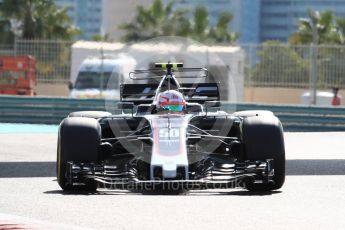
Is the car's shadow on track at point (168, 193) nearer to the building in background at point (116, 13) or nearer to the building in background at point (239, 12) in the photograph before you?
the building in background at point (116, 13)

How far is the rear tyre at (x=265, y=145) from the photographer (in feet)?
34.8

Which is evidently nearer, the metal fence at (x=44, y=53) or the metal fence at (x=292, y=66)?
the metal fence at (x=292, y=66)

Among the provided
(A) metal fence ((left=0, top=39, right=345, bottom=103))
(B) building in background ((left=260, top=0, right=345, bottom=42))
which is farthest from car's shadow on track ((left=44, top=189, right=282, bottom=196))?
(B) building in background ((left=260, top=0, right=345, bottom=42))

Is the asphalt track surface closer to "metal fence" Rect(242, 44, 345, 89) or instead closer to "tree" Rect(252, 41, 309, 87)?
"metal fence" Rect(242, 44, 345, 89)

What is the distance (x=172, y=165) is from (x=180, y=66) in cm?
259

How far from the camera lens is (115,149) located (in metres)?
11.3

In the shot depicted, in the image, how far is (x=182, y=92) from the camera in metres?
12.9

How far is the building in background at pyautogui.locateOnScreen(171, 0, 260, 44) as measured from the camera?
500 feet

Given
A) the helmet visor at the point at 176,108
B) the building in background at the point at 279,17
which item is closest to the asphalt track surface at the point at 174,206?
the helmet visor at the point at 176,108

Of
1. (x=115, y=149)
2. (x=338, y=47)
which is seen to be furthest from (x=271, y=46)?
(x=115, y=149)

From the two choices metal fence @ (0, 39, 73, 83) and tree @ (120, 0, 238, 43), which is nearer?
metal fence @ (0, 39, 73, 83)

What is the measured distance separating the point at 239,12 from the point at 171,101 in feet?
473

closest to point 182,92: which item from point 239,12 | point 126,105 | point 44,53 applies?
point 126,105

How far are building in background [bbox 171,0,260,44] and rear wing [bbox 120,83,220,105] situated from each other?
12854 centimetres
